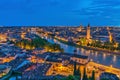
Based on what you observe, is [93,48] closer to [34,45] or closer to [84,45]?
[84,45]

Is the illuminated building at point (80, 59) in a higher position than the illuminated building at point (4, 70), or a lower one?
lower

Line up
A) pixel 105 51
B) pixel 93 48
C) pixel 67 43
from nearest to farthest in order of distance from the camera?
1. pixel 105 51
2. pixel 93 48
3. pixel 67 43

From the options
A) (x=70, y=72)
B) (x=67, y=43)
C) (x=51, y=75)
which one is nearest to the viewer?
(x=51, y=75)

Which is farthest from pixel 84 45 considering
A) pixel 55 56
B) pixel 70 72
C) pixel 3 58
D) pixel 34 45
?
pixel 70 72

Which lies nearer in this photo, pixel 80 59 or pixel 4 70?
pixel 4 70

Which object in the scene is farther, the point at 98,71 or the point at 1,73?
the point at 98,71

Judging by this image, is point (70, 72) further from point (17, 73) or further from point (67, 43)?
point (67, 43)

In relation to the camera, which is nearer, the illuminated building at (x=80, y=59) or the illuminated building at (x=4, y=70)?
the illuminated building at (x=4, y=70)

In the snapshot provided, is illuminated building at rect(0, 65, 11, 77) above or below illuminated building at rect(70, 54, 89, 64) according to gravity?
above

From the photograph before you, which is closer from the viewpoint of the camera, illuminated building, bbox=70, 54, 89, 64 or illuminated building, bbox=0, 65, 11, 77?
illuminated building, bbox=0, 65, 11, 77

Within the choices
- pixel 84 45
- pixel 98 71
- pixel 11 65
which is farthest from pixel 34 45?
pixel 98 71
